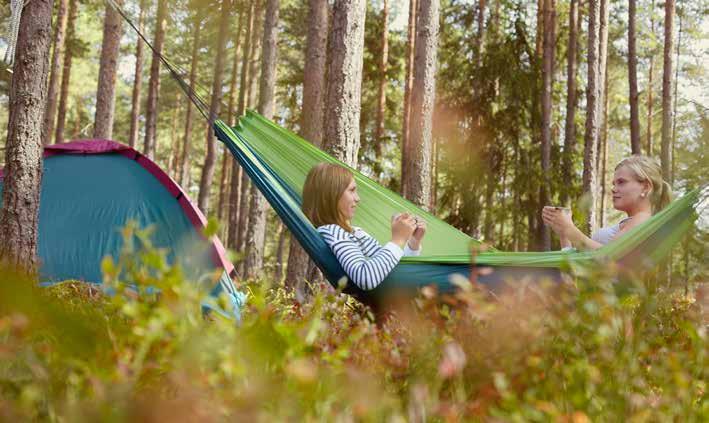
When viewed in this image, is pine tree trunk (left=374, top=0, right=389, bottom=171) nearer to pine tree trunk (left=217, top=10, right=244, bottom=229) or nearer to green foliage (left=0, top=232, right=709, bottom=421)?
pine tree trunk (left=217, top=10, right=244, bottom=229)

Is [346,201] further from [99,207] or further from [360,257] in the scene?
[99,207]

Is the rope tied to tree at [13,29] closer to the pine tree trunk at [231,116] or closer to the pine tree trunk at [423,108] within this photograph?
the pine tree trunk at [423,108]

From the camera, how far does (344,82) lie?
444 centimetres

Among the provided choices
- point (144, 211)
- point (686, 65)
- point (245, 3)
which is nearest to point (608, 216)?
point (686, 65)

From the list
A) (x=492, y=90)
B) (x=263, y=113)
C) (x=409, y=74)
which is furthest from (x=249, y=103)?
(x=492, y=90)

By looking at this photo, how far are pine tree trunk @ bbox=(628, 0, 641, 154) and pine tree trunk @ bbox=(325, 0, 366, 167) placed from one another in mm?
5861

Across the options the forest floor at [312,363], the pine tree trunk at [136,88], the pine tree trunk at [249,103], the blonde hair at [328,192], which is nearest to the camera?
the forest floor at [312,363]

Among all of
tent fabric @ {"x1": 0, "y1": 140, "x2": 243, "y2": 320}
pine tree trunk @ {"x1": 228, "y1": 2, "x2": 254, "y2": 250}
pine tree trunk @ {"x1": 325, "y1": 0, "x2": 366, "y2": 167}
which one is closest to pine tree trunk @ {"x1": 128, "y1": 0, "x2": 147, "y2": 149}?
pine tree trunk @ {"x1": 228, "y1": 2, "x2": 254, "y2": 250}

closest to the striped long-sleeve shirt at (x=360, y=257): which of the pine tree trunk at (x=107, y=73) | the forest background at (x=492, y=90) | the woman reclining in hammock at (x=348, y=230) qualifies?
the woman reclining in hammock at (x=348, y=230)

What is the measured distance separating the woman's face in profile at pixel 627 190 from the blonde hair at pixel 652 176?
18mm

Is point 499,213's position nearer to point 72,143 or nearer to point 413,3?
point 413,3

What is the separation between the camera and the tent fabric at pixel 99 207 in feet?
14.5

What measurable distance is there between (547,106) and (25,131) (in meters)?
7.58

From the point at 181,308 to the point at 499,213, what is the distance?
9.51 m
